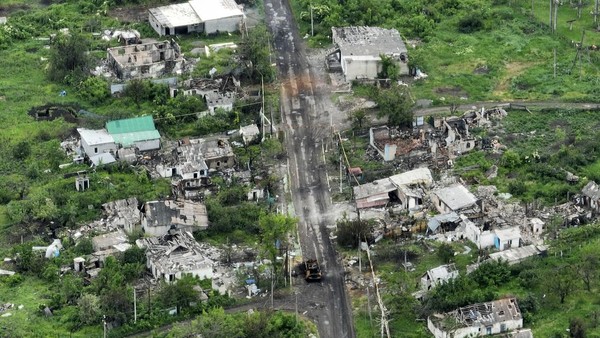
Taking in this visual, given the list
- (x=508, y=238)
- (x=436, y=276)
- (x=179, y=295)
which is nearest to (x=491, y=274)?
(x=436, y=276)

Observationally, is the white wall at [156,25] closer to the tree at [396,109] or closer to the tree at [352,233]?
the tree at [396,109]

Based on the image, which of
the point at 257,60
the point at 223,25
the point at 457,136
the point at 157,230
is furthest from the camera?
the point at 223,25

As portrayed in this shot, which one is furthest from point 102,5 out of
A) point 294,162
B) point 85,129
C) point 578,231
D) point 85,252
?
point 578,231

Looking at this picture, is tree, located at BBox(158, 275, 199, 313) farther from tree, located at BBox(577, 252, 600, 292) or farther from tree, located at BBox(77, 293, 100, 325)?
tree, located at BBox(577, 252, 600, 292)

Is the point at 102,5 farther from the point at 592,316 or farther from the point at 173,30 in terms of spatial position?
the point at 592,316

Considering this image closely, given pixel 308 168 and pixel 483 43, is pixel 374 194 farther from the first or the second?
pixel 483 43

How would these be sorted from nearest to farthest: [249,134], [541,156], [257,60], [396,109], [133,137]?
[541,156]
[133,137]
[396,109]
[249,134]
[257,60]

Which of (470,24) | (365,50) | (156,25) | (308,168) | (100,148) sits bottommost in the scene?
(308,168)
